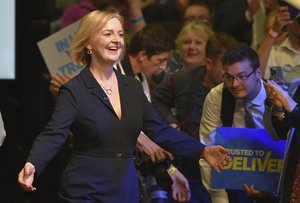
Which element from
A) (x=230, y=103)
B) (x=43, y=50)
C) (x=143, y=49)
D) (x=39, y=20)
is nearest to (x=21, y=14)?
(x=39, y=20)

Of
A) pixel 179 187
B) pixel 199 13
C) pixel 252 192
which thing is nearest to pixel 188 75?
pixel 179 187

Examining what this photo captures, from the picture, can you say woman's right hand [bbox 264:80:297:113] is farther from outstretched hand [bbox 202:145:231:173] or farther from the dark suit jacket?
outstretched hand [bbox 202:145:231:173]

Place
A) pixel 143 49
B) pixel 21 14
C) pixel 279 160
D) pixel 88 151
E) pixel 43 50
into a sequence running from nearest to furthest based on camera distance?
pixel 88 151
pixel 279 160
pixel 143 49
pixel 43 50
pixel 21 14

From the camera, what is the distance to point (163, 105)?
609cm

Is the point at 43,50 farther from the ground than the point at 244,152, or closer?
farther from the ground

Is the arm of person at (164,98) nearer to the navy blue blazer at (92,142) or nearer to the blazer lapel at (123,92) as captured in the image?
the blazer lapel at (123,92)

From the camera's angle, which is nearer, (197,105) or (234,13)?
(197,105)

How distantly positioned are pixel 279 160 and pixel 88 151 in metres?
1.28

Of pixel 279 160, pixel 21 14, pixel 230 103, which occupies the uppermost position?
pixel 21 14

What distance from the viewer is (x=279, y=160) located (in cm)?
531

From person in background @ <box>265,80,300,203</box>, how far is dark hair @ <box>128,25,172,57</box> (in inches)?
41.9

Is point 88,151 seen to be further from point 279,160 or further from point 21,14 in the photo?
point 21,14

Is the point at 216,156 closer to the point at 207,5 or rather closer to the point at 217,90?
the point at 217,90

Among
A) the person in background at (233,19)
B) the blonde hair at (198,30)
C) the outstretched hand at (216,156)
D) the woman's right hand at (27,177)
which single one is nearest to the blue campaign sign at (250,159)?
the outstretched hand at (216,156)
